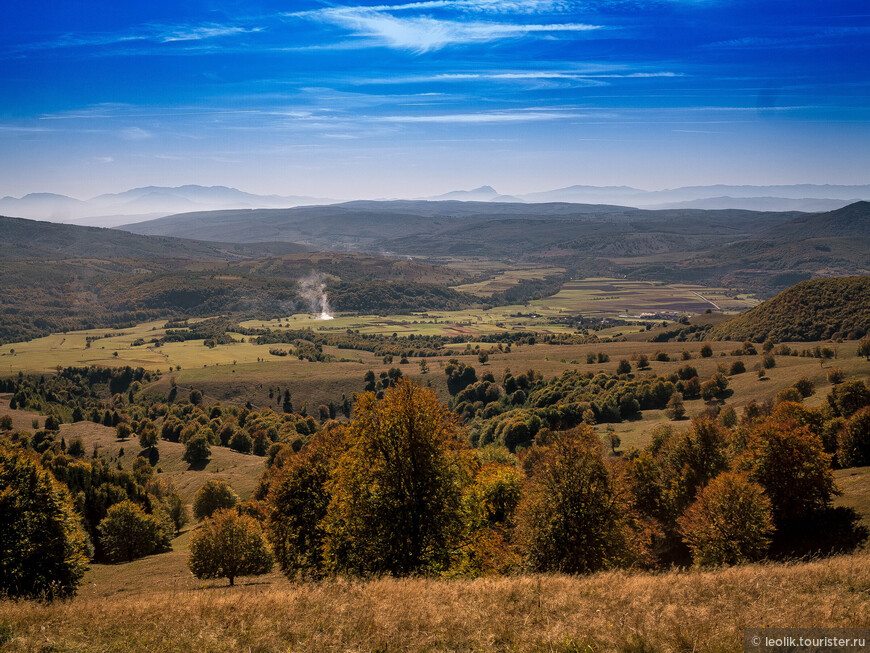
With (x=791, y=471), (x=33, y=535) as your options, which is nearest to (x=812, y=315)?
(x=791, y=471)

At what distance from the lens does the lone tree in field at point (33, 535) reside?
28.4 m

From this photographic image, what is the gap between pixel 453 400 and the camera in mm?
160875

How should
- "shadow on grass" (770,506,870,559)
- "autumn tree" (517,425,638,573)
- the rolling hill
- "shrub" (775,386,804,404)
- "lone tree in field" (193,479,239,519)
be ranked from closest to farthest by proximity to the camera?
"autumn tree" (517,425,638,573) < "shadow on grass" (770,506,870,559) < "lone tree in field" (193,479,239,519) < "shrub" (775,386,804,404) < the rolling hill

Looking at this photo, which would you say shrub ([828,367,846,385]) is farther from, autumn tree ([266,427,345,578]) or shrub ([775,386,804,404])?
autumn tree ([266,427,345,578])

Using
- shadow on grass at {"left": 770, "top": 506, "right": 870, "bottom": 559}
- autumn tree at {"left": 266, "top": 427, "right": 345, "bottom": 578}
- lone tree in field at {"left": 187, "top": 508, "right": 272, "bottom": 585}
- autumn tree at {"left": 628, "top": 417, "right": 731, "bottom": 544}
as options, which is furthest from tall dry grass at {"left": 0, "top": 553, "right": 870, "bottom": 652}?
autumn tree at {"left": 628, "top": 417, "right": 731, "bottom": 544}

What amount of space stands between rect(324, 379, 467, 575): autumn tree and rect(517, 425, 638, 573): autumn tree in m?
6.11

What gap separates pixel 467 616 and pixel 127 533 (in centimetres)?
5482

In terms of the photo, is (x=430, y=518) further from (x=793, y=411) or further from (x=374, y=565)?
(x=793, y=411)

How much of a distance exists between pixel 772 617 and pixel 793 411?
4342 cm

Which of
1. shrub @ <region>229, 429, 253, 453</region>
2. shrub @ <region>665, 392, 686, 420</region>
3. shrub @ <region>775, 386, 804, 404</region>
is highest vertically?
shrub @ <region>775, 386, 804, 404</region>

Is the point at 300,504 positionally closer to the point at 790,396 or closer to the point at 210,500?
the point at 210,500

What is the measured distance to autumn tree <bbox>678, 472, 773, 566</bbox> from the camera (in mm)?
31969

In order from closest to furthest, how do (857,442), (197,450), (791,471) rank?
(791,471) → (857,442) → (197,450)

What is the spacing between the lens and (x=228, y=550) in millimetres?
40031
